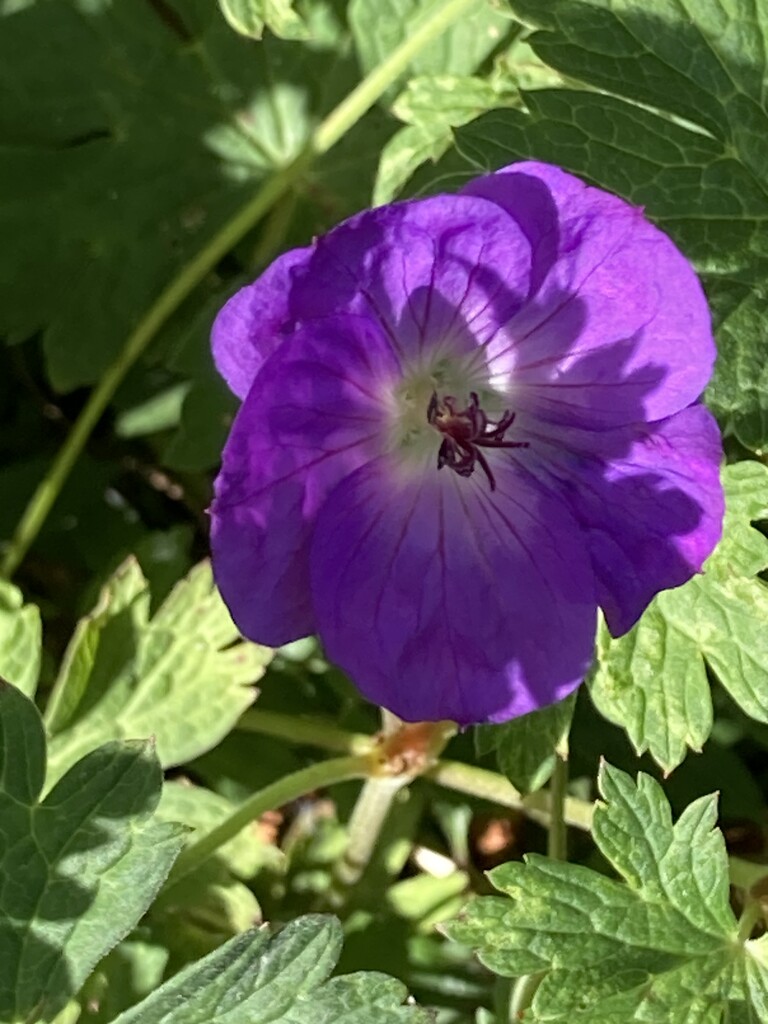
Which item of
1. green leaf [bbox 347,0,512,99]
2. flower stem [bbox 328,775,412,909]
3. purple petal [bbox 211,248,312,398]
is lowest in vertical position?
flower stem [bbox 328,775,412,909]

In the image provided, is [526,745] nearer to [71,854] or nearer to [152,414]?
[71,854]

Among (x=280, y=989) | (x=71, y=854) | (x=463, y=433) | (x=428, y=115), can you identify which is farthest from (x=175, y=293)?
(x=280, y=989)

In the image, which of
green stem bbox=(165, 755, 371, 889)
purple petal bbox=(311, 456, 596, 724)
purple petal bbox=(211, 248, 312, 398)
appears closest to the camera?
purple petal bbox=(211, 248, 312, 398)

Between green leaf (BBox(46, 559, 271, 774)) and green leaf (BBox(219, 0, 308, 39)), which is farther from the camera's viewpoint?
green leaf (BBox(46, 559, 271, 774))

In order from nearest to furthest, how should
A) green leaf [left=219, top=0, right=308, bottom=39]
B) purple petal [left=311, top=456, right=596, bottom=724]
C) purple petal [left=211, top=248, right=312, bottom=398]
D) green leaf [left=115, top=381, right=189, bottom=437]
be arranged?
purple petal [left=211, top=248, right=312, bottom=398] < purple petal [left=311, top=456, right=596, bottom=724] < green leaf [left=219, top=0, right=308, bottom=39] < green leaf [left=115, top=381, right=189, bottom=437]

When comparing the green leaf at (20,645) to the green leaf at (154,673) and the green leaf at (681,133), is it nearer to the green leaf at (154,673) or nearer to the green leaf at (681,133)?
the green leaf at (154,673)

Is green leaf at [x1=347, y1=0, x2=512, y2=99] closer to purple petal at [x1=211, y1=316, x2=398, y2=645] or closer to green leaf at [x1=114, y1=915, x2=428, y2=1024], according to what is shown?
purple petal at [x1=211, y1=316, x2=398, y2=645]

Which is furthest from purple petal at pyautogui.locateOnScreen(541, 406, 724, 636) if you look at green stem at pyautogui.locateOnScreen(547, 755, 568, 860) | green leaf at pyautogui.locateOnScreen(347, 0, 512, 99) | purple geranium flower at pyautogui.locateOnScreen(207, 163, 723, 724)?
green leaf at pyautogui.locateOnScreen(347, 0, 512, 99)

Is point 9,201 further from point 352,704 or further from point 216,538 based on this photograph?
point 216,538
